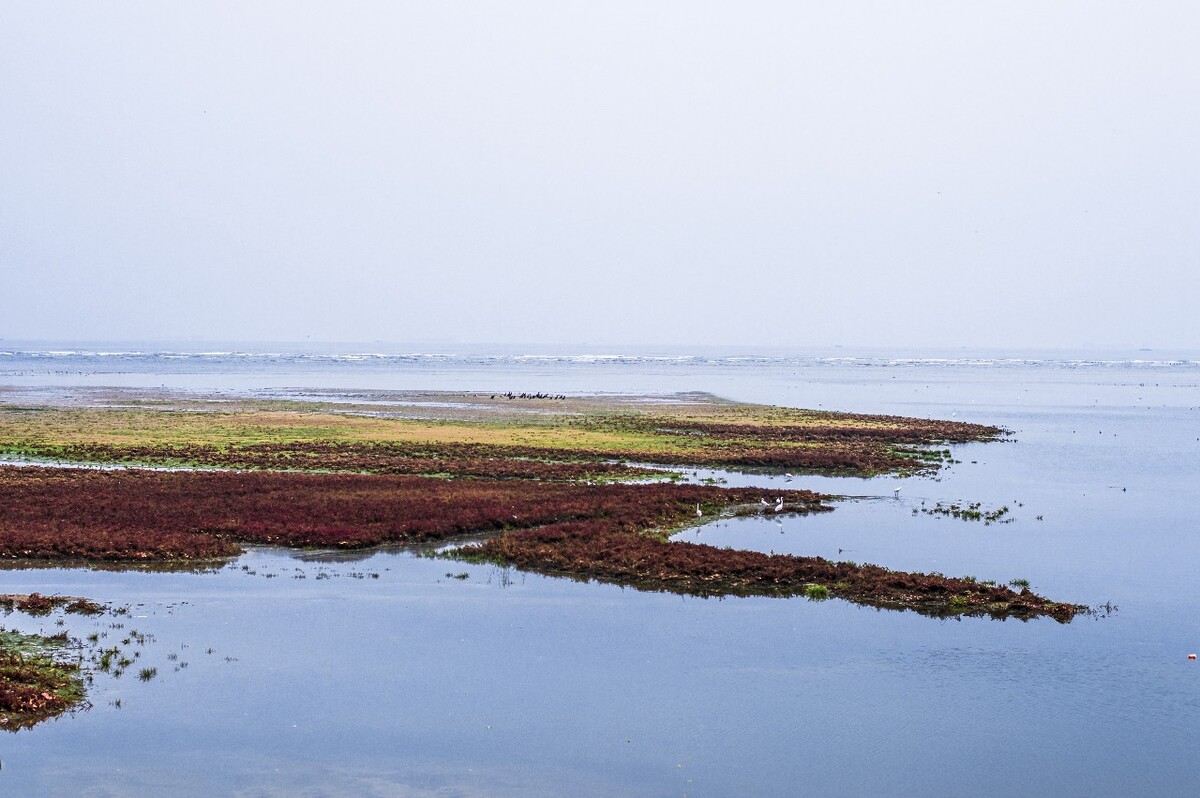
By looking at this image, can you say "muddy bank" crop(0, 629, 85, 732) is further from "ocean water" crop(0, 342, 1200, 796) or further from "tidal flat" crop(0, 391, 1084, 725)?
"ocean water" crop(0, 342, 1200, 796)

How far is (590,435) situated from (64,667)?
186 feet

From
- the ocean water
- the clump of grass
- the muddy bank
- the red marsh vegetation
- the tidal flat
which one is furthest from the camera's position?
the tidal flat

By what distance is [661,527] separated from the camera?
4016 centimetres

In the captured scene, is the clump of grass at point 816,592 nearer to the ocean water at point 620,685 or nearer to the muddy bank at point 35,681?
the ocean water at point 620,685

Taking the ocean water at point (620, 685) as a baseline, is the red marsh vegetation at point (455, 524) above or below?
above

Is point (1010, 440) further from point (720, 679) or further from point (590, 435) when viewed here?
point (720, 679)

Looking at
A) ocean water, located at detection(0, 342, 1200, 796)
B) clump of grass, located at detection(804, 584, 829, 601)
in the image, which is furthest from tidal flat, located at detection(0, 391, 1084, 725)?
ocean water, located at detection(0, 342, 1200, 796)

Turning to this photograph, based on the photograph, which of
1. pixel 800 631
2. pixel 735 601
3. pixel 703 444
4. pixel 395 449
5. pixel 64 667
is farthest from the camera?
pixel 703 444

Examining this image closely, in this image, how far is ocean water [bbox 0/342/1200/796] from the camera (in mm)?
18344

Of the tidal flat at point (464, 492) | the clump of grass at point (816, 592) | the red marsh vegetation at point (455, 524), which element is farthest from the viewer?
the tidal flat at point (464, 492)

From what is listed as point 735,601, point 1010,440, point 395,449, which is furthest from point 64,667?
point 1010,440

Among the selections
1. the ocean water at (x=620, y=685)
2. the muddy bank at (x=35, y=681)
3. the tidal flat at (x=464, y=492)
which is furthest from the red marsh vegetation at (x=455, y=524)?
the muddy bank at (x=35, y=681)

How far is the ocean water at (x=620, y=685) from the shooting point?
60.2ft

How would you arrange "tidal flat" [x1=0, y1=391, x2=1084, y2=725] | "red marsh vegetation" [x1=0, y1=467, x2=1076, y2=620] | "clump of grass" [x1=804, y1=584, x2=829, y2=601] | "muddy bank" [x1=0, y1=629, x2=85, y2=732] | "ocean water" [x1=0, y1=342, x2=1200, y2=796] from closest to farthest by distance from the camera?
"ocean water" [x1=0, y1=342, x2=1200, y2=796] < "muddy bank" [x1=0, y1=629, x2=85, y2=732] < "clump of grass" [x1=804, y1=584, x2=829, y2=601] < "red marsh vegetation" [x1=0, y1=467, x2=1076, y2=620] < "tidal flat" [x1=0, y1=391, x2=1084, y2=725]
